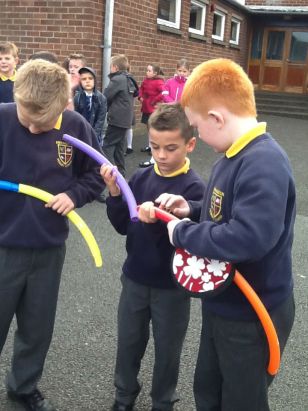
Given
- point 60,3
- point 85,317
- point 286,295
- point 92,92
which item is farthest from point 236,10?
point 286,295

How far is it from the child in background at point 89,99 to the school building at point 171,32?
116 inches

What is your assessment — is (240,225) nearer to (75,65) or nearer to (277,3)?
(75,65)

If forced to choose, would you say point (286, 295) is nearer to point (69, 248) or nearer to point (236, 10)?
point (69, 248)

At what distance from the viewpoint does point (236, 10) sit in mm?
17469

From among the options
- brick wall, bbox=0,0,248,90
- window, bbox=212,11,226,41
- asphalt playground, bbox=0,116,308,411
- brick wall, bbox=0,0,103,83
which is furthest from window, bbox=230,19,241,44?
asphalt playground, bbox=0,116,308,411

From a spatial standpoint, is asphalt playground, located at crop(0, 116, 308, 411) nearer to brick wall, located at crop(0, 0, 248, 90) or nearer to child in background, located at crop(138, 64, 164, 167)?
brick wall, located at crop(0, 0, 248, 90)

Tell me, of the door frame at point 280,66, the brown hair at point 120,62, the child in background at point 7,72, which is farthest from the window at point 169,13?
the door frame at point 280,66

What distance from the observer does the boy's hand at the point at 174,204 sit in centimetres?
212

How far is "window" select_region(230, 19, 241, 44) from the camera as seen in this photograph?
1788cm

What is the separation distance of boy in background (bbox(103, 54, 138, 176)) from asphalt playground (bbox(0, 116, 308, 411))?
2.48 meters

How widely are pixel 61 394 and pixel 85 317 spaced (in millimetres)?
893

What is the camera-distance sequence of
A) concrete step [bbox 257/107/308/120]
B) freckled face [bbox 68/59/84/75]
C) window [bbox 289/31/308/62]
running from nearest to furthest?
freckled face [bbox 68/59/84/75] < concrete step [bbox 257/107/308/120] < window [bbox 289/31/308/62]

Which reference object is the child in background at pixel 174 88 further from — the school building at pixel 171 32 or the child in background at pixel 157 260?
the child in background at pixel 157 260

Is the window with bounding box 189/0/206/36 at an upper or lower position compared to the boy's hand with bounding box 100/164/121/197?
upper
